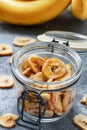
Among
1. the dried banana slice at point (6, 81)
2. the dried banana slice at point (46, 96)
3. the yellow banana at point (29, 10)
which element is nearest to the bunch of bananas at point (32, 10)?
the yellow banana at point (29, 10)

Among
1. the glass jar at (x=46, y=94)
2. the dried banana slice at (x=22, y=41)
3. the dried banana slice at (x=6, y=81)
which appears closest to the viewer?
the glass jar at (x=46, y=94)

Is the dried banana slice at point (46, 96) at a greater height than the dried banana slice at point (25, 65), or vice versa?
the dried banana slice at point (25, 65)

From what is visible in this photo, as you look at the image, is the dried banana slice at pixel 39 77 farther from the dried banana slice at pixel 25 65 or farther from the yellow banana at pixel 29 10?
the yellow banana at pixel 29 10

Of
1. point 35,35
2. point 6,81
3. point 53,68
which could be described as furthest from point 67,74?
point 35,35

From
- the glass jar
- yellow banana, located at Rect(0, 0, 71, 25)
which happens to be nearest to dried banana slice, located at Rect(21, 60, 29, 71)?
the glass jar

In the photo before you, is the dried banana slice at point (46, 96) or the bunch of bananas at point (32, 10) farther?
the bunch of bananas at point (32, 10)

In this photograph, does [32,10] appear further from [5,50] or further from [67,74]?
[67,74]

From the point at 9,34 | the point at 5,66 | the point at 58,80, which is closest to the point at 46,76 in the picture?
the point at 58,80

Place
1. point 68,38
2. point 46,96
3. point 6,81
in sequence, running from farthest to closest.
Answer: point 68,38 < point 6,81 < point 46,96
